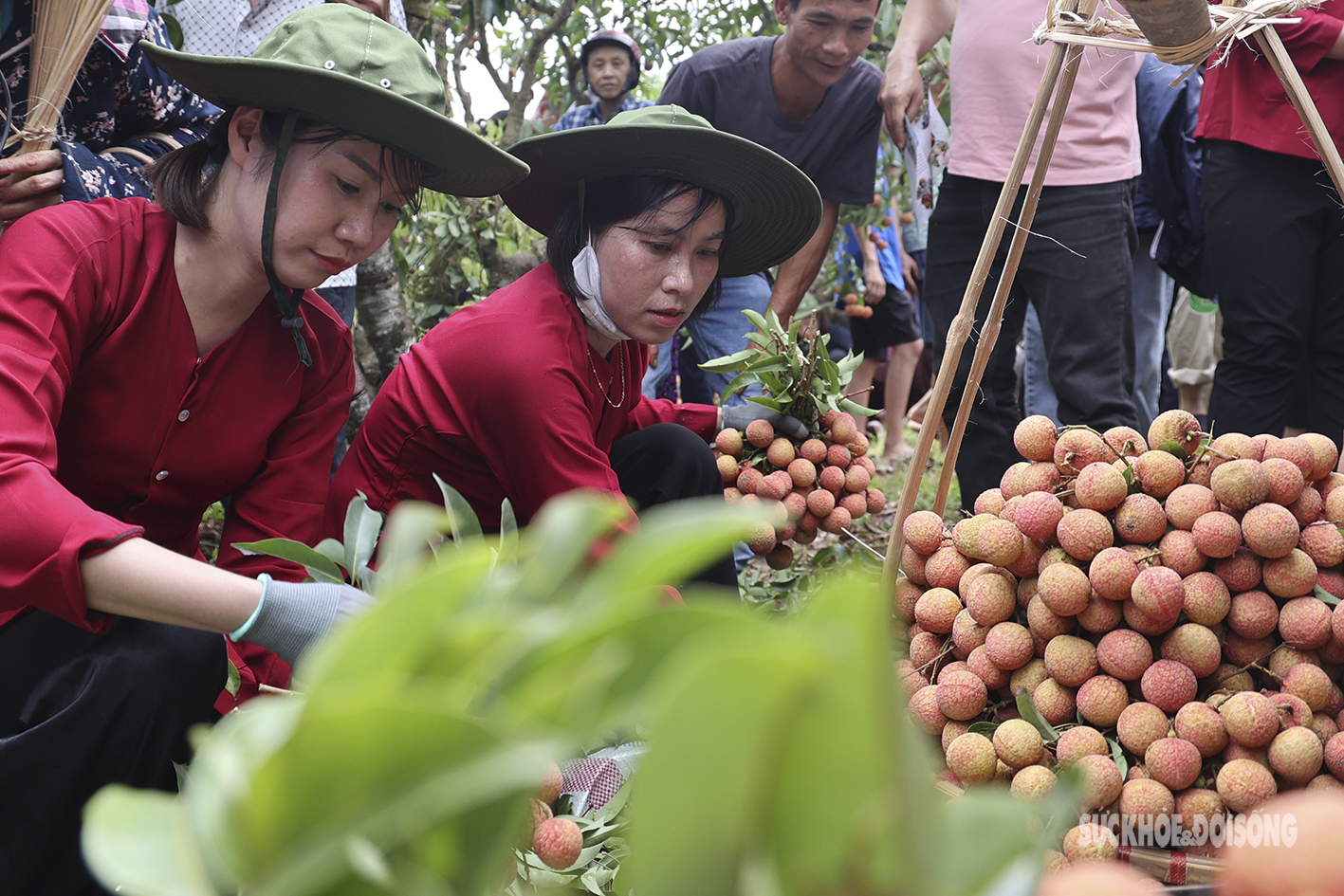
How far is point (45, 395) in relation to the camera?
1301 mm

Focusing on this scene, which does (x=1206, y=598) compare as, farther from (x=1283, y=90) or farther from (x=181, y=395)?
(x=181, y=395)

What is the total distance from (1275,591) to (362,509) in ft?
4.06

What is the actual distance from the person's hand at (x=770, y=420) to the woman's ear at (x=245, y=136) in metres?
1.31

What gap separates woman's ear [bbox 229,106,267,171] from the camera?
1.58 metres

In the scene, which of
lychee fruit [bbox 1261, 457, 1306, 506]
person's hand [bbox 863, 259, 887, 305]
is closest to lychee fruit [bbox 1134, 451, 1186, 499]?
lychee fruit [bbox 1261, 457, 1306, 506]

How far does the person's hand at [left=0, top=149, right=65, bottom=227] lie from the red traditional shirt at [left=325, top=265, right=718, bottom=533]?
2.03 feet

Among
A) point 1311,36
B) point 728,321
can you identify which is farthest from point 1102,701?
point 728,321

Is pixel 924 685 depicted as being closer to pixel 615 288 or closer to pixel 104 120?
pixel 615 288

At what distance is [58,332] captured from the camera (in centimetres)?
136

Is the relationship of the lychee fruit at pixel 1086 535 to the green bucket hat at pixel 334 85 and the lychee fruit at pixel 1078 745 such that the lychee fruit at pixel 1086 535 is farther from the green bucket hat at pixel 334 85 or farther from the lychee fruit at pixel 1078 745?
the green bucket hat at pixel 334 85

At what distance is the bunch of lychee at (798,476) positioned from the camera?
7.91 ft

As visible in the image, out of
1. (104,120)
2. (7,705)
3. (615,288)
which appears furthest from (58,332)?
(615,288)

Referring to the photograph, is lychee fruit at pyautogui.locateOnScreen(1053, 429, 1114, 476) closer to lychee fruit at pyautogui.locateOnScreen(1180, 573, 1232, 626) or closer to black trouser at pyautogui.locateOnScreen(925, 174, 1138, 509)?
lychee fruit at pyautogui.locateOnScreen(1180, 573, 1232, 626)

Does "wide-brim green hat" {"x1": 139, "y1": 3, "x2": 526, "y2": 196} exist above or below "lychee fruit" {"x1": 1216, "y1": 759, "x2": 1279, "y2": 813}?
above
